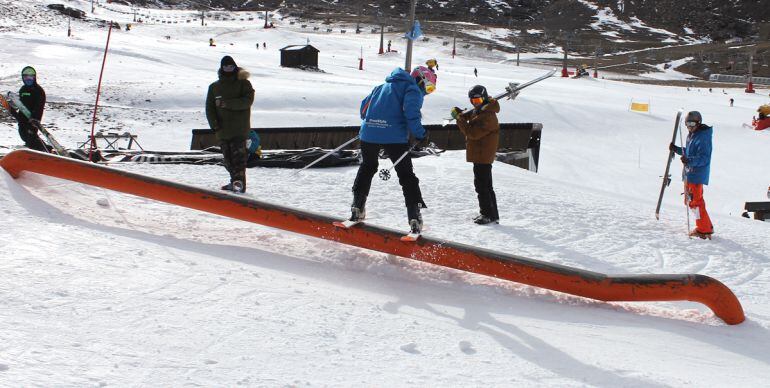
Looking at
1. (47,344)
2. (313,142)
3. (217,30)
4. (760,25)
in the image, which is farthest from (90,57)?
(760,25)

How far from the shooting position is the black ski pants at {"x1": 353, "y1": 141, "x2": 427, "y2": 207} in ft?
20.2

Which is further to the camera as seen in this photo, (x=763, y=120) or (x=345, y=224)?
(x=763, y=120)

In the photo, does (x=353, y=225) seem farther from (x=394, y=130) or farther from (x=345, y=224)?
(x=394, y=130)

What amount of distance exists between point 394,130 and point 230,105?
2.55 metres

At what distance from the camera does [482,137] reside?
7.55 metres

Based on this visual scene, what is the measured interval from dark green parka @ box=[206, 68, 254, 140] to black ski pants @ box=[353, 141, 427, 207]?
2.28 metres

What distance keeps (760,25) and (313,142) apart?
86.8 metres

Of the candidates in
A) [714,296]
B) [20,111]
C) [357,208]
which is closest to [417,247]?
[357,208]

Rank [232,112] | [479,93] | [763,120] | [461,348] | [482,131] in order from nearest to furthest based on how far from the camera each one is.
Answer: [461,348] < [479,93] < [482,131] < [232,112] < [763,120]

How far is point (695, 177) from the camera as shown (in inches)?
326

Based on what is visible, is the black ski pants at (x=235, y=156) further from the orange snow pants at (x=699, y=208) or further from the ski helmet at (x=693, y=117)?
the orange snow pants at (x=699, y=208)

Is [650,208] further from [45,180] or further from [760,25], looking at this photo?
[760,25]

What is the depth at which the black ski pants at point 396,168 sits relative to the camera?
615cm

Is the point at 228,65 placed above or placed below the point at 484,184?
above
